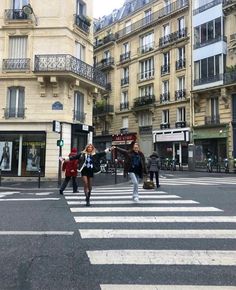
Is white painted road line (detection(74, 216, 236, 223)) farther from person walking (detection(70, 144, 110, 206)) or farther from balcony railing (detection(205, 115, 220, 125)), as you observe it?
balcony railing (detection(205, 115, 220, 125))

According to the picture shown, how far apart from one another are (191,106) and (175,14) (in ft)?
30.3

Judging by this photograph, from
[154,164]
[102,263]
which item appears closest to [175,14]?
[154,164]

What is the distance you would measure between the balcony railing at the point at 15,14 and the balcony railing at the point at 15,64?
2.36 meters

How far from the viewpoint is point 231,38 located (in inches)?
1237

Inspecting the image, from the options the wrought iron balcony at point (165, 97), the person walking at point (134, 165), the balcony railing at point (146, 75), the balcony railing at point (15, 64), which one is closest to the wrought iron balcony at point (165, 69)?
Result: the balcony railing at point (146, 75)

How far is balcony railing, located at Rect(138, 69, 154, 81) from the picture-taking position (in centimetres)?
3905

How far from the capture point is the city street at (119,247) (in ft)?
13.5

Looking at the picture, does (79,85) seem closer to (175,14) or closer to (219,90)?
(219,90)

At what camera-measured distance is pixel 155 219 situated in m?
7.59

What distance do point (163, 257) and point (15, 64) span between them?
742 inches

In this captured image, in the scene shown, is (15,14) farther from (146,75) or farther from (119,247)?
(146,75)

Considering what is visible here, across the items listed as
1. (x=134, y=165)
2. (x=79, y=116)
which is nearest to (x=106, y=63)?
(x=79, y=116)

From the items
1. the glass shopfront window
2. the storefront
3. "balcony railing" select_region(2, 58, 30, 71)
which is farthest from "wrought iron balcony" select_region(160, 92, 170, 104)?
the glass shopfront window

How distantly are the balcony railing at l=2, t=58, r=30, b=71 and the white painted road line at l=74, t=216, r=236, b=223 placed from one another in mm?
15562
